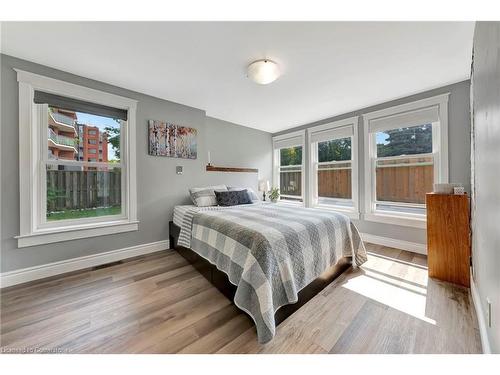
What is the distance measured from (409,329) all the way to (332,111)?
3220 millimetres

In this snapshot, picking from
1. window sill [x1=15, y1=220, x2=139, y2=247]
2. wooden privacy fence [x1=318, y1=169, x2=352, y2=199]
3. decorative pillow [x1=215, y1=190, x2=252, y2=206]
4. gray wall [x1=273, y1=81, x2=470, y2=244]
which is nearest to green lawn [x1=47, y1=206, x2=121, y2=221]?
window sill [x1=15, y1=220, x2=139, y2=247]

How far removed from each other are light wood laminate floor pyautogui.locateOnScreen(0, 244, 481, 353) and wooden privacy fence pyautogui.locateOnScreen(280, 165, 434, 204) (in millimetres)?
1314

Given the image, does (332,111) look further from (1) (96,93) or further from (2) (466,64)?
(1) (96,93)

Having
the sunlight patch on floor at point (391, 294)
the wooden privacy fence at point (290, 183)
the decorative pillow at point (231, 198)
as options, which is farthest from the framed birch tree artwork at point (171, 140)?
the sunlight patch on floor at point (391, 294)

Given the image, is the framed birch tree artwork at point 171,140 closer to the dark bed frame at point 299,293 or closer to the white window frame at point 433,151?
the dark bed frame at point 299,293

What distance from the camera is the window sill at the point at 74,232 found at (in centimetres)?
203

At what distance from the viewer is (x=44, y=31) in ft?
5.24

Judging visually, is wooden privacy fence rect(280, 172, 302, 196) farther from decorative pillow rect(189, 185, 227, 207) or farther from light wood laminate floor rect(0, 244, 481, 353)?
light wood laminate floor rect(0, 244, 481, 353)

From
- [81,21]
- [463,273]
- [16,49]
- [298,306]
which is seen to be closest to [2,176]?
[16,49]

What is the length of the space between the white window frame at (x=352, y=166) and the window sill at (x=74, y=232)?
338 centimetres

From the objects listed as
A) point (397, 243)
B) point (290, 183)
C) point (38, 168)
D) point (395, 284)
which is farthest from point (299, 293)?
point (290, 183)

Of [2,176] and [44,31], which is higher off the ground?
[44,31]

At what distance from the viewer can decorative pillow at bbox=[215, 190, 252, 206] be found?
119 inches

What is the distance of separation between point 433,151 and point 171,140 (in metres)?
3.89
